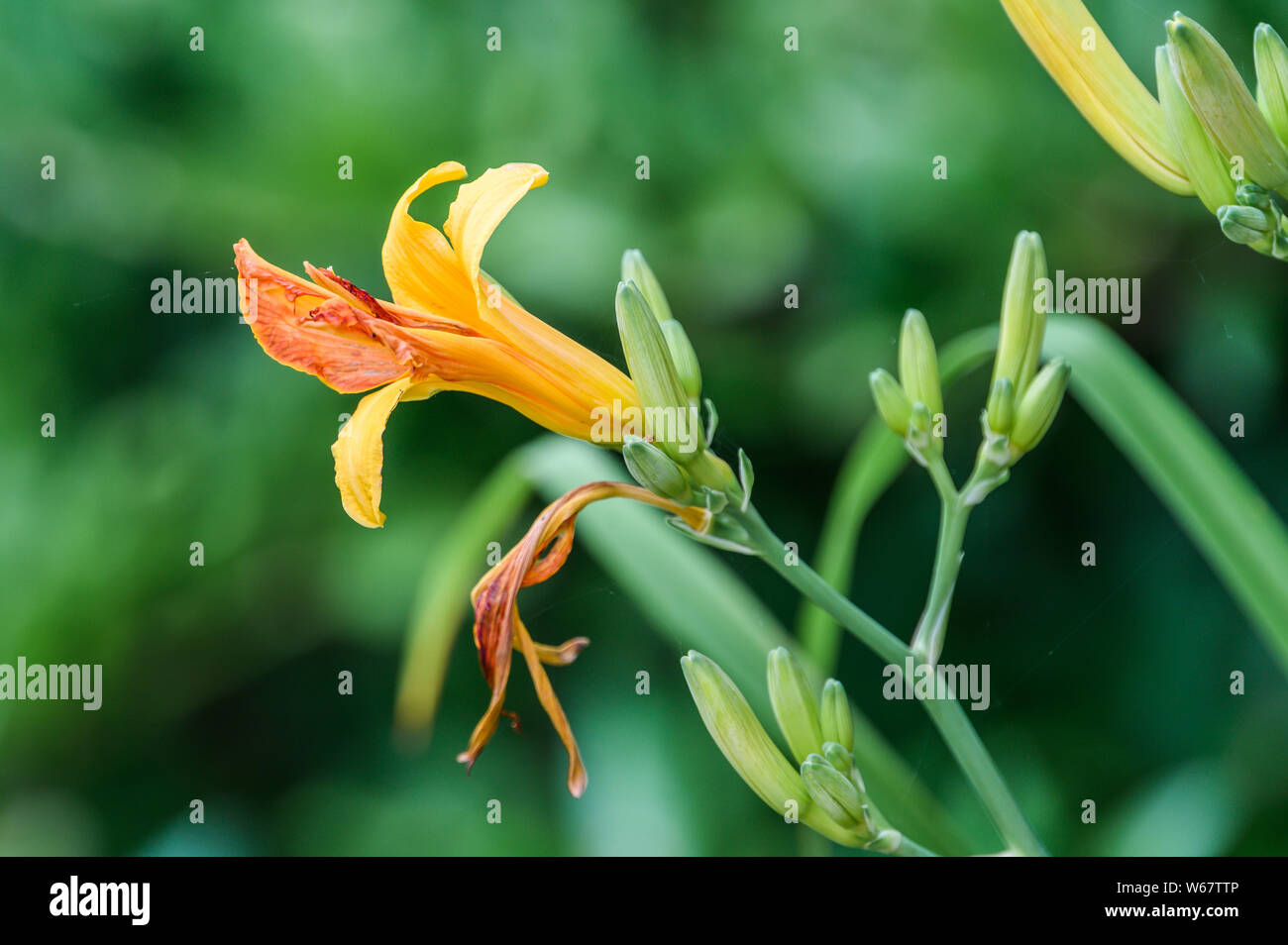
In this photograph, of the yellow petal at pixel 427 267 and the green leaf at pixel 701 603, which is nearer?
the yellow petal at pixel 427 267

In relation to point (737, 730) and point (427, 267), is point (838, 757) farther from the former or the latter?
point (427, 267)

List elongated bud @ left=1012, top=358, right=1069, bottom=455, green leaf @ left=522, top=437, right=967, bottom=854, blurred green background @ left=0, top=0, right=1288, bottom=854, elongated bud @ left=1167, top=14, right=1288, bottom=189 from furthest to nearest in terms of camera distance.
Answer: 1. blurred green background @ left=0, top=0, right=1288, bottom=854
2. green leaf @ left=522, top=437, right=967, bottom=854
3. elongated bud @ left=1012, top=358, right=1069, bottom=455
4. elongated bud @ left=1167, top=14, right=1288, bottom=189

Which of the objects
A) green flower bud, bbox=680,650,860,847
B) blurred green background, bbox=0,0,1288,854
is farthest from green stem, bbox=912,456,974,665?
blurred green background, bbox=0,0,1288,854

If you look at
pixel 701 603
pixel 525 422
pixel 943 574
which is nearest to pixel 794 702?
pixel 943 574

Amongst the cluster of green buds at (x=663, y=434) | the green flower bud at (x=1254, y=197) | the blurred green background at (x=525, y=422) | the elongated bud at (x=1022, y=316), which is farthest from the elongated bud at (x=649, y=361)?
the blurred green background at (x=525, y=422)

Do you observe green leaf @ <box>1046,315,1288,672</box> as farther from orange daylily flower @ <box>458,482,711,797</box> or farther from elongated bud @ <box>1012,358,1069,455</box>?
orange daylily flower @ <box>458,482,711,797</box>

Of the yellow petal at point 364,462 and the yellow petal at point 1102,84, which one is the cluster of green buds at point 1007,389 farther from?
the yellow petal at point 364,462

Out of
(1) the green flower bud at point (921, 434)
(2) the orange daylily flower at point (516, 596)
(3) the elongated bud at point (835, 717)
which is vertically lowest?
(3) the elongated bud at point (835, 717)
